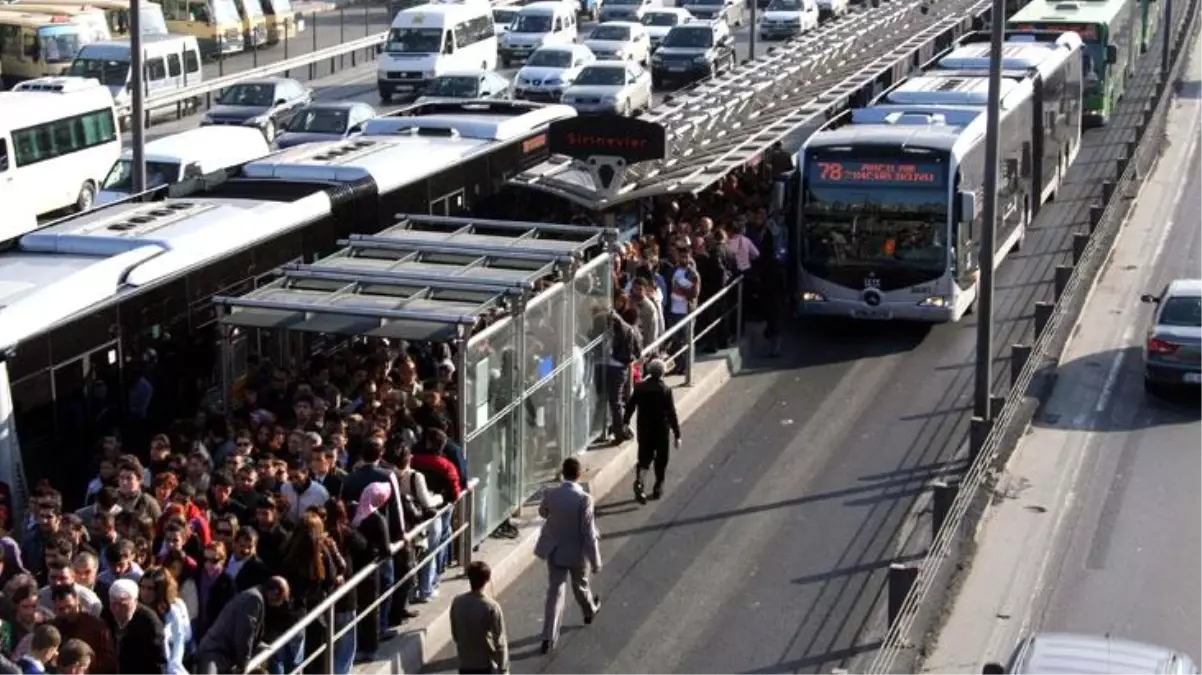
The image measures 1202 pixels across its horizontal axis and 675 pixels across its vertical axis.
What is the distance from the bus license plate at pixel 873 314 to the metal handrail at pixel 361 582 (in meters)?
10.1

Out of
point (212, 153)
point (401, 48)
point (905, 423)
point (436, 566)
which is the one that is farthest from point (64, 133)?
point (436, 566)

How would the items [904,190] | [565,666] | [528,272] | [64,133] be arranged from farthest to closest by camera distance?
1. [64,133]
2. [904,190]
3. [528,272]
4. [565,666]

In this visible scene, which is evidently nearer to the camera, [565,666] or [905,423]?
[565,666]

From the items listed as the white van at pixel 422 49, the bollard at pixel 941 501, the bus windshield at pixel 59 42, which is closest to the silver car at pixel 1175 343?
the bollard at pixel 941 501

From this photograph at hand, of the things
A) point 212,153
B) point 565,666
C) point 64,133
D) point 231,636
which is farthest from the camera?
point 64,133

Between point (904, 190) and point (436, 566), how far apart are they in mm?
11355

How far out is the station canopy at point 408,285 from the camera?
1633cm

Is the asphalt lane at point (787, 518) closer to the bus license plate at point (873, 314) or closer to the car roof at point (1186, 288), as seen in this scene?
the bus license plate at point (873, 314)

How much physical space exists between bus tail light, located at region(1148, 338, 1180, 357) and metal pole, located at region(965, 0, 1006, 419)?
2.79 m

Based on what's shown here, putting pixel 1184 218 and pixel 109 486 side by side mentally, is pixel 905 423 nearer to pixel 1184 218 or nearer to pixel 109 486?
pixel 109 486

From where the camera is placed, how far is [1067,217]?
34.5 metres

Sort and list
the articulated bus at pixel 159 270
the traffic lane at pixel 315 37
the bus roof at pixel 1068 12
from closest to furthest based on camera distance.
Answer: the articulated bus at pixel 159 270 → the bus roof at pixel 1068 12 → the traffic lane at pixel 315 37

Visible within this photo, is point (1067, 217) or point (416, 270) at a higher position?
point (416, 270)

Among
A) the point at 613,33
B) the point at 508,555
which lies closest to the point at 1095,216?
the point at 508,555
